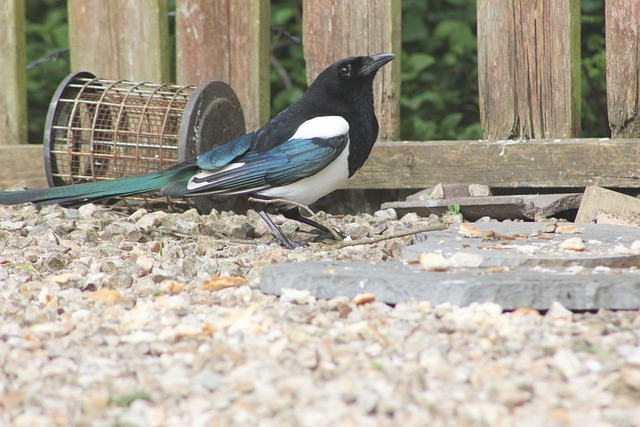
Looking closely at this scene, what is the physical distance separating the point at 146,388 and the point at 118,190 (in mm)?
2125

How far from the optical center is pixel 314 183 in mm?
3781

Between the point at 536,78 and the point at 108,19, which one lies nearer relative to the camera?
the point at 536,78

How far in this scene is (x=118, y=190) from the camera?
12.8 ft

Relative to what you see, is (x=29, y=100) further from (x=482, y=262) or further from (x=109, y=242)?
(x=482, y=262)

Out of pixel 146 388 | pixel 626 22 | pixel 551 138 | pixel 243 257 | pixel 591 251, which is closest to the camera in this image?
pixel 146 388

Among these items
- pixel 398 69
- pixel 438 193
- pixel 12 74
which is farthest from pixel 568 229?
pixel 12 74

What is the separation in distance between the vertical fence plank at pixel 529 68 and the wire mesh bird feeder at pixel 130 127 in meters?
1.23

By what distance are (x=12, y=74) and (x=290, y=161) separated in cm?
216

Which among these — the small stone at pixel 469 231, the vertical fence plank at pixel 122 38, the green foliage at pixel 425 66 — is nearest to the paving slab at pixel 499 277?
the small stone at pixel 469 231

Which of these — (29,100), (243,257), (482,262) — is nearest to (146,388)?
(482,262)

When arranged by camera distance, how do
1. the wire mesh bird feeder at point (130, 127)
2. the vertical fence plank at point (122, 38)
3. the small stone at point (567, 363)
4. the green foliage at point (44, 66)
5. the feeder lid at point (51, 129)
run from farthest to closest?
the green foliage at point (44, 66) → the vertical fence plank at point (122, 38) → the feeder lid at point (51, 129) → the wire mesh bird feeder at point (130, 127) → the small stone at point (567, 363)

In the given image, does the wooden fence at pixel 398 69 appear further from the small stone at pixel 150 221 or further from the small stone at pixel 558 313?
the small stone at pixel 558 313

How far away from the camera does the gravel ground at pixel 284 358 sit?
5.63ft

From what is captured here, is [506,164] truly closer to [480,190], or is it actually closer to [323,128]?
[480,190]
